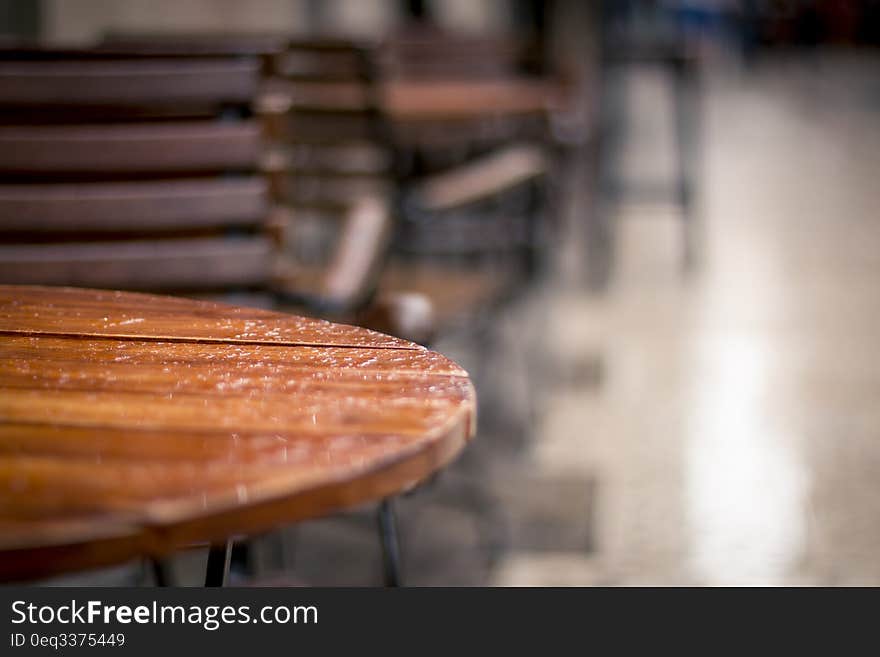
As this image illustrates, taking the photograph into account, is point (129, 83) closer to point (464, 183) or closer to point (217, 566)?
point (217, 566)

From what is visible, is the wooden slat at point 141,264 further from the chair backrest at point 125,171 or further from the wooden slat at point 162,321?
the wooden slat at point 162,321

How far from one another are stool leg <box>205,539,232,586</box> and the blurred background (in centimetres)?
48

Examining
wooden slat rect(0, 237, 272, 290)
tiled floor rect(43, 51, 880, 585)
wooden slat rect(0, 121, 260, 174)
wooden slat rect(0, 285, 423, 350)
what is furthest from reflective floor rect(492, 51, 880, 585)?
wooden slat rect(0, 285, 423, 350)

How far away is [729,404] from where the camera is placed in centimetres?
320

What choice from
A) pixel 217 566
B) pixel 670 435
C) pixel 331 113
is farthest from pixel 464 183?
pixel 217 566

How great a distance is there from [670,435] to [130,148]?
5.71ft

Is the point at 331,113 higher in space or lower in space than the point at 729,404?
higher

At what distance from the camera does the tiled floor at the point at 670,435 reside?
225cm

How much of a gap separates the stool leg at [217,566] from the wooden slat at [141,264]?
28.9 inches

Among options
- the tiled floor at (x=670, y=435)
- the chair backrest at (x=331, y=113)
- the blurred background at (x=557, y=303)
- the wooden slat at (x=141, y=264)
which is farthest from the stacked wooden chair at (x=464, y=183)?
the wooden slat at (x=141, y=264)

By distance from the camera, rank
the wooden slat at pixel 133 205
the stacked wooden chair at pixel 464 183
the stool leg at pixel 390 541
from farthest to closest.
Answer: the stacked wooden chair at pixel 464 183
the wooden slat at pixel 133 205
the stool leg at pixel 390 541

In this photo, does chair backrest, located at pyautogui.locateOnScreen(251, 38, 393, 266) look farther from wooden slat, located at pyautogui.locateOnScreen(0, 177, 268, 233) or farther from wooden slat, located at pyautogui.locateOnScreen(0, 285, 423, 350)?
wooden slat, located at pyautogui.locateOnScreen(0, 285, 423, 350)

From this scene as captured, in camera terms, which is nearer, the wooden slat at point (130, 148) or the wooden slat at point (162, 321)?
the wooden slat at point (162, 321)

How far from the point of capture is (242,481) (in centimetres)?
62
